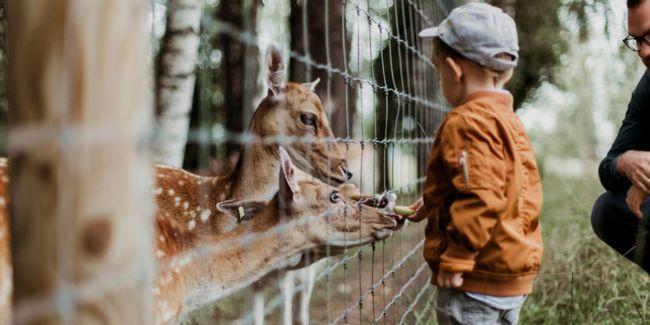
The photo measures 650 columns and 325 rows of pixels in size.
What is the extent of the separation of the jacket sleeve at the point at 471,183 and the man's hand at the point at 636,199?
1.51 m

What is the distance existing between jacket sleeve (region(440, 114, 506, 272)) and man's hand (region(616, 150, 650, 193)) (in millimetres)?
1421

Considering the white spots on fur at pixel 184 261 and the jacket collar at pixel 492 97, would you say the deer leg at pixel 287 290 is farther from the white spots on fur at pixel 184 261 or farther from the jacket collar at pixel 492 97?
the jacket collar at pixel 492 97

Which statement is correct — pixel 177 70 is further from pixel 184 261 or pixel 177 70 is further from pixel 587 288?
pixel 587 288

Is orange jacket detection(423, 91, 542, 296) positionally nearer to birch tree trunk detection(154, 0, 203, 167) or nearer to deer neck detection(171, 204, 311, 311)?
deer neck detection(171, 204, 311, 311)

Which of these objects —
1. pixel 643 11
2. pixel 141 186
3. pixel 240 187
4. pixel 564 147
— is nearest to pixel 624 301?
pixel 643 11

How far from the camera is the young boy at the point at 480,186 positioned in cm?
251

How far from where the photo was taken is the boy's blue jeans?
2.72 m

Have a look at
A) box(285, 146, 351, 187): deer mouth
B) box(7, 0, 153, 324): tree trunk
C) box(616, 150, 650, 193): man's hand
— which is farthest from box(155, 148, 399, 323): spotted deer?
box(7, 0, 153, 324): tree trunk

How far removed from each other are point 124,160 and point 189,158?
30.9 ft

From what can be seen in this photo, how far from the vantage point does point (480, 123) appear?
2580 mm

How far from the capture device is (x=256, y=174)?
4.69 metres

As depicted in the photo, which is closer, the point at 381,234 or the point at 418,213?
the point at 418,213

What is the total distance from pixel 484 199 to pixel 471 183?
6 cm

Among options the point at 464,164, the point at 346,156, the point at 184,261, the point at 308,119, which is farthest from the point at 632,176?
the point at 184,261
